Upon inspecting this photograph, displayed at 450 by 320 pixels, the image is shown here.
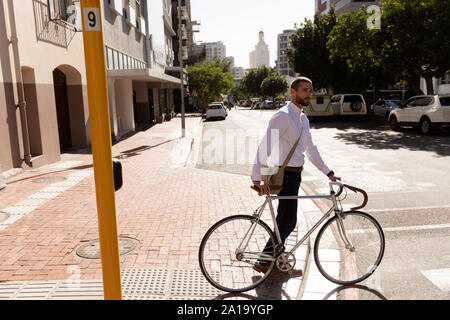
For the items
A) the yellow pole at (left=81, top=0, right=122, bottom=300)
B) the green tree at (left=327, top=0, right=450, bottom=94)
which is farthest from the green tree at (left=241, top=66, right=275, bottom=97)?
the yellow pole at (left=81, top=0, right=122, bottom=300)

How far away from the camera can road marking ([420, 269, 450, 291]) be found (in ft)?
12.7

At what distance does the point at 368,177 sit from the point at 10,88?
28.7 feet

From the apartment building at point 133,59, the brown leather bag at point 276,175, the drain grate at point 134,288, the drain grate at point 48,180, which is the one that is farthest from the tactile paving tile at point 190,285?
the apartment building at point 133,59

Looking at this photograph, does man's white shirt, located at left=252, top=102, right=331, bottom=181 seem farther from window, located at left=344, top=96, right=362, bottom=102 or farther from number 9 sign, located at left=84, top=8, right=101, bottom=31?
window, located at left=344, top=96, right=362, bottom=102

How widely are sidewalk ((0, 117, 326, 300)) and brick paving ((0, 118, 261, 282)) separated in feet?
0.04

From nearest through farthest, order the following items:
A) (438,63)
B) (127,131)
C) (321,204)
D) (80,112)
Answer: (321,204) → (80,112) → (438,63) → (127,131)

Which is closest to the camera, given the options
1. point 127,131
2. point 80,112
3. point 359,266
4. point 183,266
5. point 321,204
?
point 359,266

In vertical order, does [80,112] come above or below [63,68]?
below

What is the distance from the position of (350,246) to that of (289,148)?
1204 millimetres

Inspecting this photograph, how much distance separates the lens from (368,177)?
8.88m

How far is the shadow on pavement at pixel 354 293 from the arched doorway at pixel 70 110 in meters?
12.7

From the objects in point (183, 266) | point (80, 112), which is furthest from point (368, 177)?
point (80, 112)

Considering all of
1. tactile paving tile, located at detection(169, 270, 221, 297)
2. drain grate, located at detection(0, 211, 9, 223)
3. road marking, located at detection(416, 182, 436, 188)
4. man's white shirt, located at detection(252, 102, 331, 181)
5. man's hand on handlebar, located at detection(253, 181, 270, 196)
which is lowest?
road marking, located at detection(416, 182, 436, 188)
